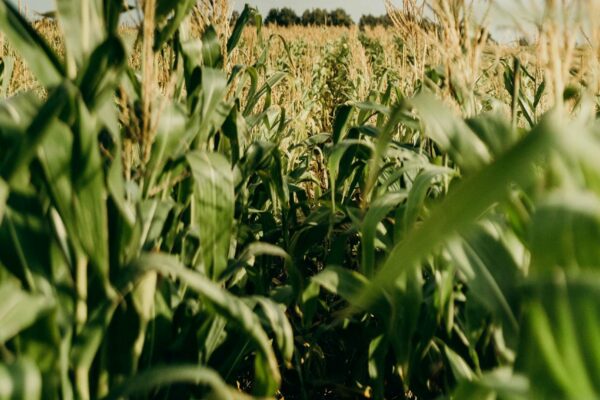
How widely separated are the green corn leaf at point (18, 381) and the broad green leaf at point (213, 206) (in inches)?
17.6

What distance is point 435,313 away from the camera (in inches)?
46.8

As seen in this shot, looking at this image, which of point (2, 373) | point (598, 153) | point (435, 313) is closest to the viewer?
point (598, 153)

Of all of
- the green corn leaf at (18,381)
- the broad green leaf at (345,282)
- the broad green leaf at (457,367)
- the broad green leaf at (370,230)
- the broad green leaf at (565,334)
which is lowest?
the broad green leaf at (457,367)

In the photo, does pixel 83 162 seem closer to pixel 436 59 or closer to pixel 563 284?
pixel 563 284

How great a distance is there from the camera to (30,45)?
0.81 meters

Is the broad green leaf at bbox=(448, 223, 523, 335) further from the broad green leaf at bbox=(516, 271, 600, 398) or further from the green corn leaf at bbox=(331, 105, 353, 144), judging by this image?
the green corn leaf at bbox=(331, 105, 353, 144)

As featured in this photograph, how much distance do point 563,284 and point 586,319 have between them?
0.11 feet

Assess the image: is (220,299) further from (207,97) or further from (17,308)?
(207,97)

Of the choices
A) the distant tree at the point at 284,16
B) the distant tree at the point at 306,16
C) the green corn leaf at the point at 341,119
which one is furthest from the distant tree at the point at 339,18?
the green corn leaf at the point at 341,119

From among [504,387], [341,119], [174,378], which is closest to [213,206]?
[174,378]

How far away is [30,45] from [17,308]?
38 cm

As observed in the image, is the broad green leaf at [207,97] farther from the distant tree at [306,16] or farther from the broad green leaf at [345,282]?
the distant tree at [306,16]

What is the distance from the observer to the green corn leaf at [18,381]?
616 millimetres

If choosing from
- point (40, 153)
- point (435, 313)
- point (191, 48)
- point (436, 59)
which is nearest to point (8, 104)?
point (40, 153)
